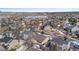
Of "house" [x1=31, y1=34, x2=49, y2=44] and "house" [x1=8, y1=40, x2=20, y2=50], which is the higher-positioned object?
"house" [x1=31, y1=34, x2=49, y2=44]

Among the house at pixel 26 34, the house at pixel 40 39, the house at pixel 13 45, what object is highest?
the house at pixel 26 34

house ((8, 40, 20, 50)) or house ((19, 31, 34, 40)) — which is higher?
house ((19, 31, 34, 40))

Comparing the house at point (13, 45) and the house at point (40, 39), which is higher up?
the house at point (40, 39)

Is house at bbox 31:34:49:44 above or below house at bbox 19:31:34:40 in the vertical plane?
below

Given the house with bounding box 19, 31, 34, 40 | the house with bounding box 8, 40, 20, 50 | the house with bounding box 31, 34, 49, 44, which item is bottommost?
the house with bounding box 8, 40, 20, 50

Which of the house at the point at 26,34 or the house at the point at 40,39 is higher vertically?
the house at the point at 26,34

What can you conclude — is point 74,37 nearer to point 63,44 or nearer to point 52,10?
point 63,44

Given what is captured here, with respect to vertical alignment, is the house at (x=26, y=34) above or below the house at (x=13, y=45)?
above
